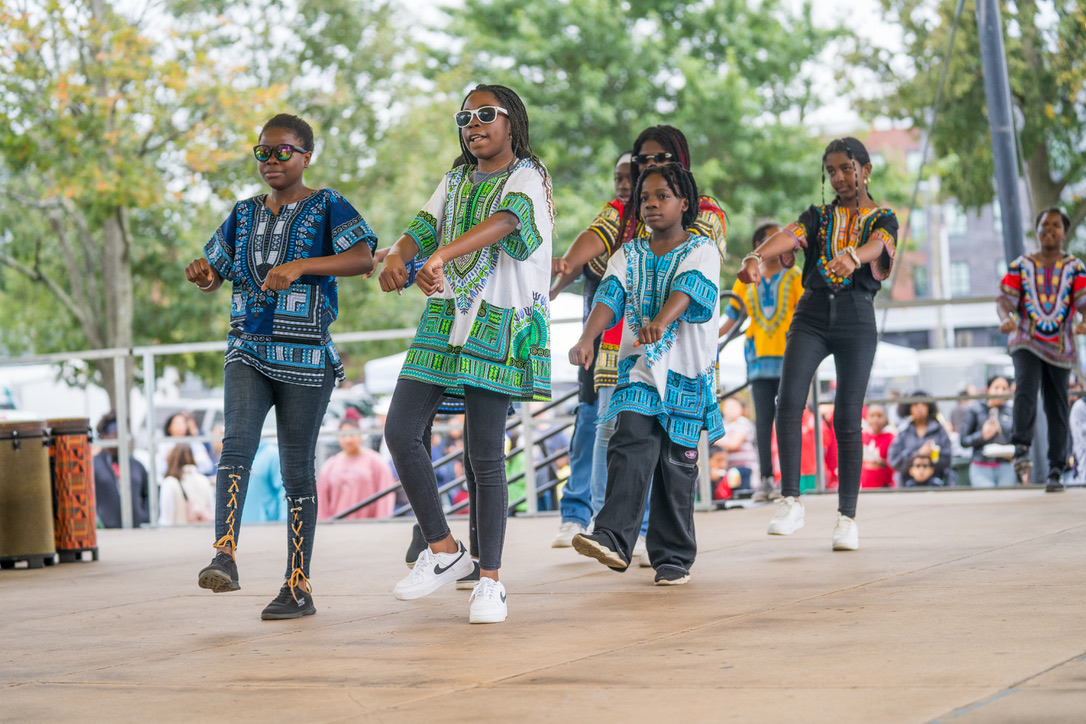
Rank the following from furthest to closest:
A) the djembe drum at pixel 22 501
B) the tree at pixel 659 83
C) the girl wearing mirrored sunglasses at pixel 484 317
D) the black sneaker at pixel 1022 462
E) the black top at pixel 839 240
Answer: the tree at pixel 659 83 < the black sneaker at pixel 1022 462 < the djembe drum at pixel 22 501 < the black top at pixel 839 240 < the girl wearing mirrored sunglasses at pixel 484 317

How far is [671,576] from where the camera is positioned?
4891 mm

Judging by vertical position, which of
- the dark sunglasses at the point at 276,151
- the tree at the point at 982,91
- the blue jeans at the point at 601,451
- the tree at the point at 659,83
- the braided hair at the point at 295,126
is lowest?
the blue jeans at the point at 601,451

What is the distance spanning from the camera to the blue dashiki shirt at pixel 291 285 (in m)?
4.48

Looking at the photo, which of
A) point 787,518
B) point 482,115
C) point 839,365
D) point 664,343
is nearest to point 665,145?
point 664,343

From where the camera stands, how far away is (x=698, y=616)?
13.3 ft

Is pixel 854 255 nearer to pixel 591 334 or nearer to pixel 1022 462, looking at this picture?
pixel 591 334

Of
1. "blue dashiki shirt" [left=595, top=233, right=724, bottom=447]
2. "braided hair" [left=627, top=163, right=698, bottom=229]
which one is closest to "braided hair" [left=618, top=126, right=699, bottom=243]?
"braided hair" [left=627, top=163, right=698, bottom=229]

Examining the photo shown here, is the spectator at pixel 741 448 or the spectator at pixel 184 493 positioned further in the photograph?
the spectator at pixel 741 448

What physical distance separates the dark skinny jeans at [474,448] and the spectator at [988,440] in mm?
8644

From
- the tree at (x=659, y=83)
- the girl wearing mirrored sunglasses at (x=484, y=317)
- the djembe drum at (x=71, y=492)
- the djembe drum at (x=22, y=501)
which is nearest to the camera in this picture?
the girl wearing mirrored sunglasses at (x=484, y=317)

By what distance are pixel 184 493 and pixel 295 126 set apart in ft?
24.0

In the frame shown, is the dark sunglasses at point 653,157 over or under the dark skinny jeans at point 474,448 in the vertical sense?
over

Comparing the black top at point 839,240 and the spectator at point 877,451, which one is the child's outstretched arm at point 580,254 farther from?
the spectator at point 877,451

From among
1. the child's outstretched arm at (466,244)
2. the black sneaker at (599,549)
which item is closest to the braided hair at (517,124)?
the child's outstretched arm at (466,244)
